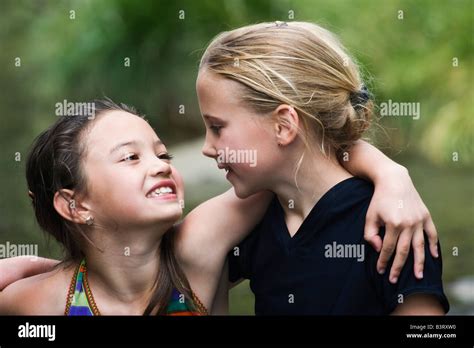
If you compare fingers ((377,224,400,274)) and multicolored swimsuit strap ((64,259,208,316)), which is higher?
fingers ((377,224,400,274))

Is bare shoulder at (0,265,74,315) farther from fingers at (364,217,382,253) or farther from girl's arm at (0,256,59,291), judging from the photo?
fingers at (364,217,382,253)

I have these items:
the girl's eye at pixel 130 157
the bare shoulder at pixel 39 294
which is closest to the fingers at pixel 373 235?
the girl's eye at pixel 130 157

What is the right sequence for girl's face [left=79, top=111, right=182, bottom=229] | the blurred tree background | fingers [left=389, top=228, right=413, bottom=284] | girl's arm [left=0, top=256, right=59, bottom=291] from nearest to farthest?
fingers [left=389, top=228, right=413, bottom=284], girl's face [left=79, top=111, right=182, bottom=229], girl's arm [left=0, top=256, right=59, bottom=291], the blurred tree background

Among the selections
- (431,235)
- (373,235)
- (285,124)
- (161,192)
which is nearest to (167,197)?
(161,192)

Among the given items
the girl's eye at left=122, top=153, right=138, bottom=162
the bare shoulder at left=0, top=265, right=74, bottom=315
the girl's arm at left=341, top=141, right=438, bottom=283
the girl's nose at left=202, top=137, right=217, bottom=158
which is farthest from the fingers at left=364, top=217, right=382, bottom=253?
the bare shoulder at left=0, top=265, right=74, bottom=315

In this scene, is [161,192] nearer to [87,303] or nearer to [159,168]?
[159,168]

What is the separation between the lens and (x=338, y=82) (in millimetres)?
1688

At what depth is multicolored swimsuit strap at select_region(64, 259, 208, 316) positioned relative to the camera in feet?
5.65

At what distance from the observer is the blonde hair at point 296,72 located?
1655 mm

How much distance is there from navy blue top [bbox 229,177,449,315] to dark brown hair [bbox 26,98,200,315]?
191 mm

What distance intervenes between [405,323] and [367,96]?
0.48 m

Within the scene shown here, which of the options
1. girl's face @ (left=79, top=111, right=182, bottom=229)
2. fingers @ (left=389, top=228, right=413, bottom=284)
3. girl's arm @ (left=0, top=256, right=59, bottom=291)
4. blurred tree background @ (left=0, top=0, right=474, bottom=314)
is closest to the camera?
fingers @ (left=389, top=228, right=413, bottom=284)

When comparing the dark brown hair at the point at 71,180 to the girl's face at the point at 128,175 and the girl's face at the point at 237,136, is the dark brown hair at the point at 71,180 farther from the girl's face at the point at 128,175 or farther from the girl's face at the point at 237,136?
the girl's face at the point at 237,136

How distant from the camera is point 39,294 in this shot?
1.76m
